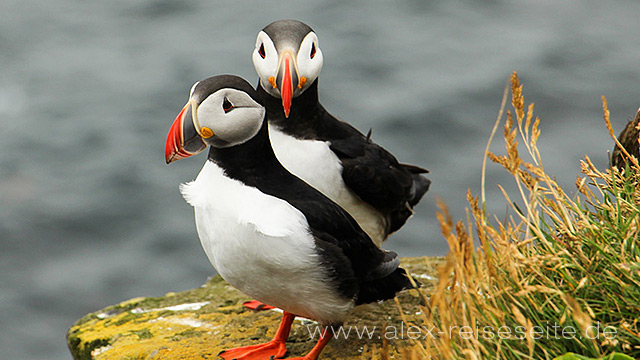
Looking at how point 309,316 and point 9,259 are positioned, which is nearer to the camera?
point 309,316

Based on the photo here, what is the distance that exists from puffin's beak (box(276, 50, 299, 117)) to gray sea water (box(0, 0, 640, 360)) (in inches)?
188

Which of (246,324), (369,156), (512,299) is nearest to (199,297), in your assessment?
(246,324)

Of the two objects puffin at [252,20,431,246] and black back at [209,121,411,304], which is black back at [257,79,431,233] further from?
black back at [209,121,411,304]

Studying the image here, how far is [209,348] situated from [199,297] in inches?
37.8

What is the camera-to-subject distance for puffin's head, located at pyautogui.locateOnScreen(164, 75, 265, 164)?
3582 millimetres

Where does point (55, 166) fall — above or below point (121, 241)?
above

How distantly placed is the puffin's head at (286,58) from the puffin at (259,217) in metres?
0.52

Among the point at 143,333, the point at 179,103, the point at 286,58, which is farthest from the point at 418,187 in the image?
the point at 179,103

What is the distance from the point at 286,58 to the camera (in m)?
4.25

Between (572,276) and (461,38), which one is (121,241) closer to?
(461,38)

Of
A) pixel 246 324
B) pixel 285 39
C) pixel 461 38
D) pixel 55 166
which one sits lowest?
pixel 246 324

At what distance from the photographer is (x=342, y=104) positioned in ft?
33.6

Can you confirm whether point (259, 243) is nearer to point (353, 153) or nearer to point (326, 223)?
point (326, 223)

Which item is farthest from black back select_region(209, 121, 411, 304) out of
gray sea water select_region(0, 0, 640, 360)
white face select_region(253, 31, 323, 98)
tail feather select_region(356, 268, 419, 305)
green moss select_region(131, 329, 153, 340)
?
gray sea water select_region(0, 0, 640, 360)
